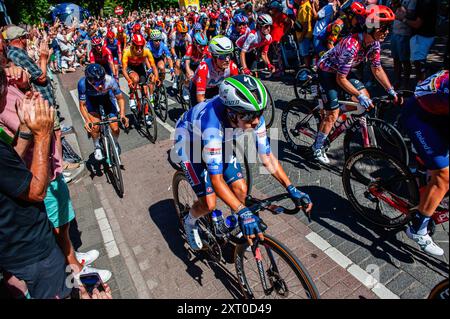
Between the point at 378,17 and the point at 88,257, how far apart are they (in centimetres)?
512

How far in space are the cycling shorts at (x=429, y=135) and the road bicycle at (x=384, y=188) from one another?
320 millimetres

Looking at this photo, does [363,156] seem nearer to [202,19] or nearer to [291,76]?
[291,76]

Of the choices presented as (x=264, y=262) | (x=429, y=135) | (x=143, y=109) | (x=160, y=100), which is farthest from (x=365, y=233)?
(x=160, y=100)

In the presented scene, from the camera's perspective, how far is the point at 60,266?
2.54 meters

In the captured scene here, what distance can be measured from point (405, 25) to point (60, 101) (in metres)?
11.8

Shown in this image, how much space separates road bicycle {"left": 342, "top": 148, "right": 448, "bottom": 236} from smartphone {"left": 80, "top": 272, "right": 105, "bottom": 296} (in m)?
3.35

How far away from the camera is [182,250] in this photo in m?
4.16

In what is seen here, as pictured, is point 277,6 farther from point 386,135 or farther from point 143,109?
point 386,135

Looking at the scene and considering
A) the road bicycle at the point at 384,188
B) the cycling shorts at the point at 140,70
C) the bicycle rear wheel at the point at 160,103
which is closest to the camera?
the road bicycle at the point at 384,188

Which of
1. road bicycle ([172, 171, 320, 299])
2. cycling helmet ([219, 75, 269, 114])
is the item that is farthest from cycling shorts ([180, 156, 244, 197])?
cycling helmet ([219, 75, 269, 114])

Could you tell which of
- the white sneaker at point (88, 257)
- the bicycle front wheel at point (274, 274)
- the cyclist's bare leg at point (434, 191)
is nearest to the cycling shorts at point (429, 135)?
the cyclist's bare leg at point (434, 191)

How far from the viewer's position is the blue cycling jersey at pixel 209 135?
2.79 meters

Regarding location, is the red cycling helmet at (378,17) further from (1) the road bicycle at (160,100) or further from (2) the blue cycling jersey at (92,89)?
(1) the road bicycle at (160,100)
